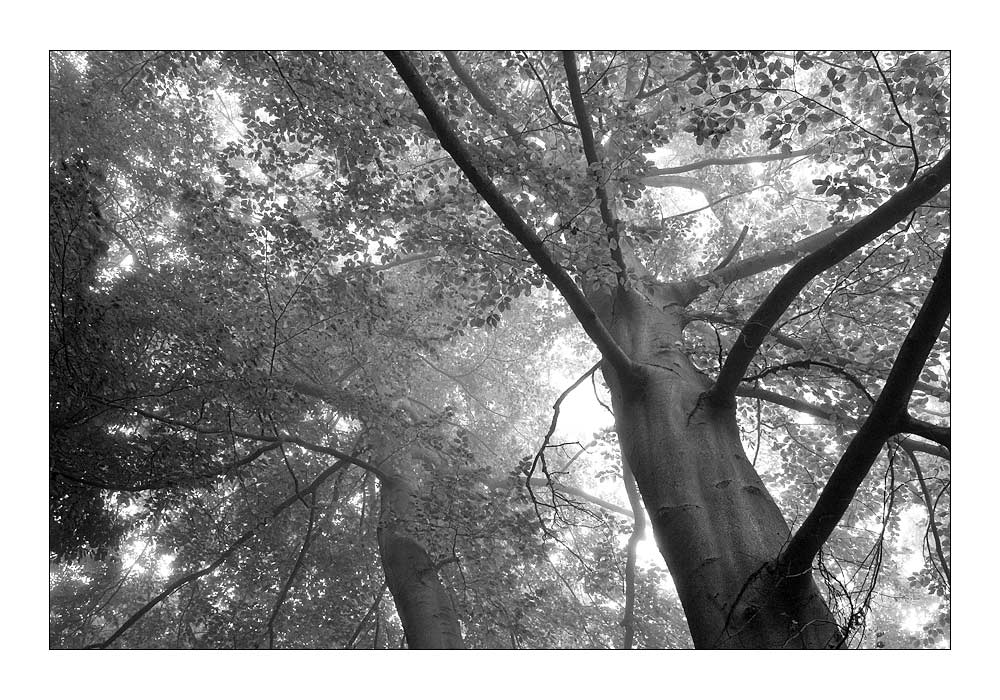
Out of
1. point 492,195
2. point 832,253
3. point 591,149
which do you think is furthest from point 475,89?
point 832,253

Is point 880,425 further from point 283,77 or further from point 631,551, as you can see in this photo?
point 283,77

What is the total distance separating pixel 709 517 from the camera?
1.70 m

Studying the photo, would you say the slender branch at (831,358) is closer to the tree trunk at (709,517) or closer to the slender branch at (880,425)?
the tree trunk at (709,517)

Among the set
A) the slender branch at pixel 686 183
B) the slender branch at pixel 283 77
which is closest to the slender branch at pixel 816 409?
the slender branch at pixel 686 183

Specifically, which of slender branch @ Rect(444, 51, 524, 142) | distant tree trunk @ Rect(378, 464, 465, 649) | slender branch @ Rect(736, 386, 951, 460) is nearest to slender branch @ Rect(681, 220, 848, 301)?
slender branch @ Rect(736, 386, 951, 460)

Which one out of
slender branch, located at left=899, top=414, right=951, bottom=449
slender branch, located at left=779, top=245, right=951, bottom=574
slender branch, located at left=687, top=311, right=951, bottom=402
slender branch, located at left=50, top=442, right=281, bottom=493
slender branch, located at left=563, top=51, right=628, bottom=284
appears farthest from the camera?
slender branch, located at left=50, top=442, right=281, bottom=493

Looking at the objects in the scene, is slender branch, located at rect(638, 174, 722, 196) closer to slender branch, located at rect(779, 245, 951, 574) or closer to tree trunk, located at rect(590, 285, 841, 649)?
tree trunk, located at rect(590, 285, 841, 649)

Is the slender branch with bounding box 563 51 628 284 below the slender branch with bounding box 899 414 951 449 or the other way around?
the other way around

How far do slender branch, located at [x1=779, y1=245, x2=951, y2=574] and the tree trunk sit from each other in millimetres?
103

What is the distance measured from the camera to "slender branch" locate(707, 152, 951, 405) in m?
1.51

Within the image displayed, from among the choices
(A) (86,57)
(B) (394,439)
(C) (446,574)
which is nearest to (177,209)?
(A) (86,57)

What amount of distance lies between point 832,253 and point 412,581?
124 inches

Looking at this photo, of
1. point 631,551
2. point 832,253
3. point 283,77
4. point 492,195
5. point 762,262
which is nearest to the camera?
point 832,253

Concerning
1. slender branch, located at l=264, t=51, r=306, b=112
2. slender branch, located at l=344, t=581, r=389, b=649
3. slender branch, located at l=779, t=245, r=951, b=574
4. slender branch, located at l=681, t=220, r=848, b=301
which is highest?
slender branch, located at l=264, t=51, r=306, b=112
